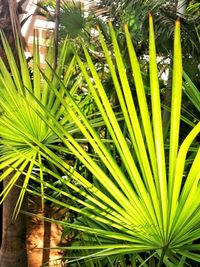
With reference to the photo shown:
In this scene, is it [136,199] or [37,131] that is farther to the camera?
[37,131]

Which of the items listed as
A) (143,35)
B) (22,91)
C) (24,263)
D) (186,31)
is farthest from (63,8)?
(24,263)

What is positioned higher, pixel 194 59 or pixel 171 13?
pixel 171 13

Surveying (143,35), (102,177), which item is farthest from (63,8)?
(102,177)

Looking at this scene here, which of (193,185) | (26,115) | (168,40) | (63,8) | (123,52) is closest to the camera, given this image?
(193,185)

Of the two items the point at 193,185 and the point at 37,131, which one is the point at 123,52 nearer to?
the point at 37,131

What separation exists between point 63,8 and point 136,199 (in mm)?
1767

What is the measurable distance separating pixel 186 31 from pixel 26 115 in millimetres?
1008

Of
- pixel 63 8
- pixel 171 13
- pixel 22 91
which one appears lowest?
pixel 22 91

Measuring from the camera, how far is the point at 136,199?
54cm

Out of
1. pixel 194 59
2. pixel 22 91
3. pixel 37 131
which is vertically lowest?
pixel 37 131

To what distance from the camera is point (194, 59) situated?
164cm

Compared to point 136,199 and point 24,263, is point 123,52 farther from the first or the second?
point 136,199

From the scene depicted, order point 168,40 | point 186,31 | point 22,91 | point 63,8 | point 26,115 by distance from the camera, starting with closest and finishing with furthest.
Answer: point 26,115
point 22,91
point 186,31
point 168,40
point 63,8

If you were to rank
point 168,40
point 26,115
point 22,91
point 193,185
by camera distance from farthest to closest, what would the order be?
1. point 168,40
2. point 22,91
3. point 26,115
4. point 193,185
